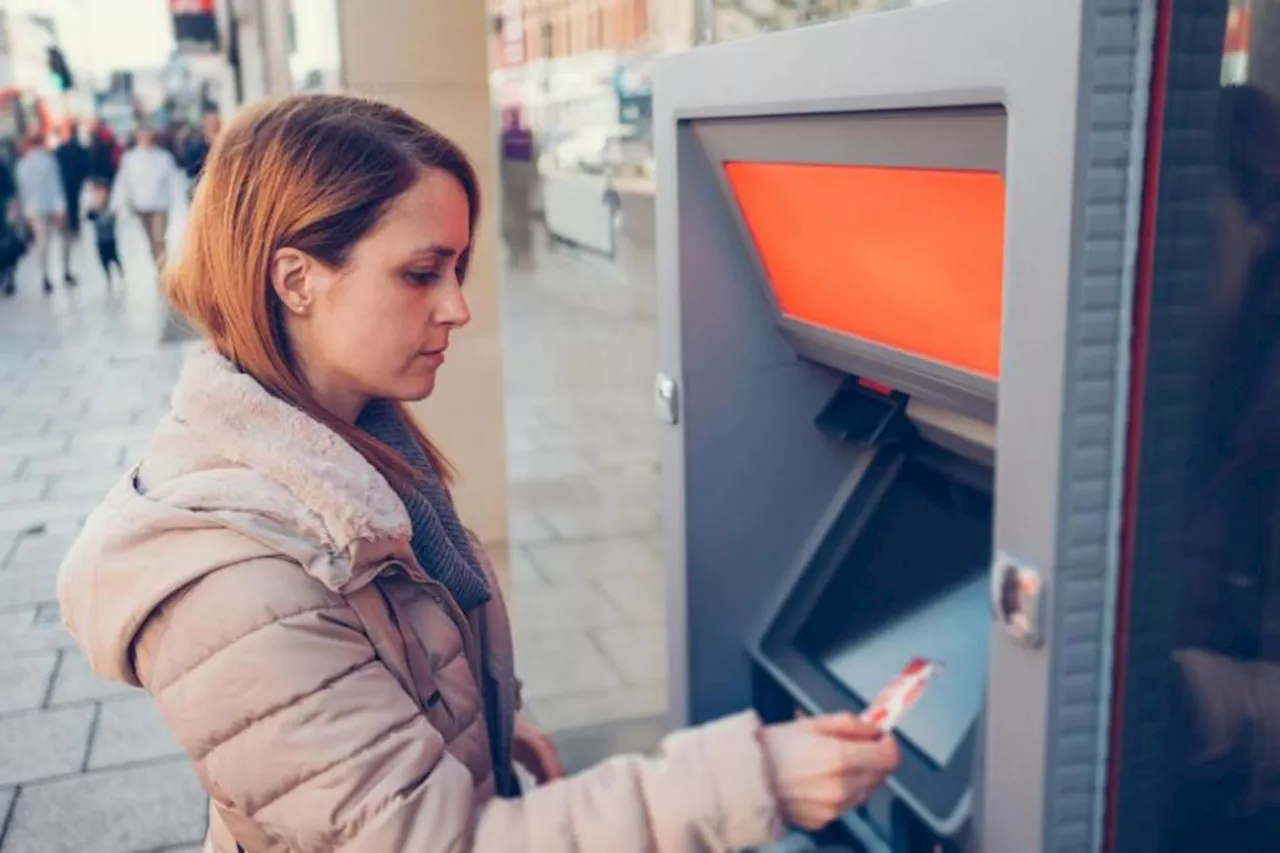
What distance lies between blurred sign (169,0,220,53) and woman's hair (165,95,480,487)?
2068cm

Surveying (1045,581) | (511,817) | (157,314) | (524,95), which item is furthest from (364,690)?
(157,314)

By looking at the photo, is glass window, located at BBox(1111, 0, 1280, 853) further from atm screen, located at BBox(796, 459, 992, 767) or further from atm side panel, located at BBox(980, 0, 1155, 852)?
atm screen, located at BBox(796, 459, 992, 767)

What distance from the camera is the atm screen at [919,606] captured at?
163cm

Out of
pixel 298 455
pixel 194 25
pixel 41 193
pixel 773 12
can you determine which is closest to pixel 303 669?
pixel 298 455

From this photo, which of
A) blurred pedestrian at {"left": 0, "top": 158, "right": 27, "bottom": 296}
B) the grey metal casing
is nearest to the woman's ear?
the grey metal casing

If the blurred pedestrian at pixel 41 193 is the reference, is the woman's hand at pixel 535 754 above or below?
below

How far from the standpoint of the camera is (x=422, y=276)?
54.9 inches

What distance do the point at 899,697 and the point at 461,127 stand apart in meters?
3.67

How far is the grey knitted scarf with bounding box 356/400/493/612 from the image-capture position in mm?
1477

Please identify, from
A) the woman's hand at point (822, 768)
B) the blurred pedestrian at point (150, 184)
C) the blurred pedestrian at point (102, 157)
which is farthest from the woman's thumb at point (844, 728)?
the blurred pedestrian at point (102, 157)

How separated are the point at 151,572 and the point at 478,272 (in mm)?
3741

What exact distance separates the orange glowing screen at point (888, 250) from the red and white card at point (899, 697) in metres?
0.35

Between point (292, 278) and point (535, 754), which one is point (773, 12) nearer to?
point (292, 278)

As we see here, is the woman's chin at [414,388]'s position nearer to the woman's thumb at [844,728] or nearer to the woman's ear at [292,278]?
the woman's ear at [292,278]
